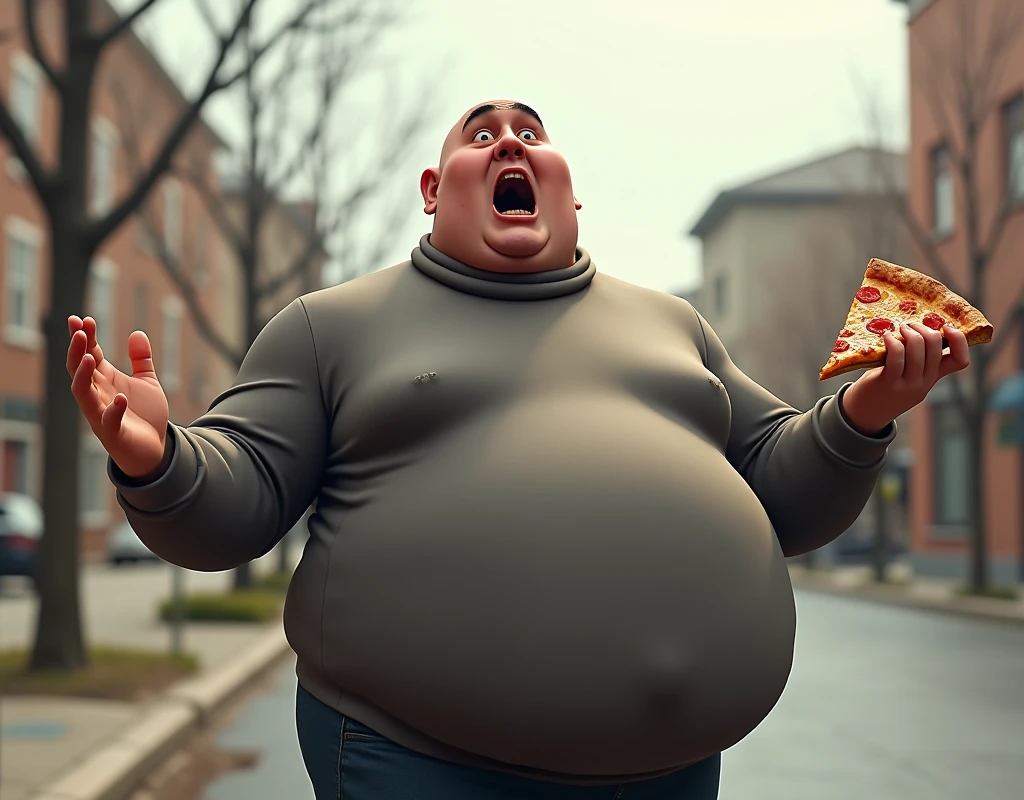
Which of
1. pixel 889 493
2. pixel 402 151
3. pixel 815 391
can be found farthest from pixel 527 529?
pixel 815 391

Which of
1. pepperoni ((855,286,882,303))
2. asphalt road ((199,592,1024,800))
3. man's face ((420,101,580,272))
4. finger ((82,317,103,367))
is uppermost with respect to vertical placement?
man's face ((420,101,580,272))

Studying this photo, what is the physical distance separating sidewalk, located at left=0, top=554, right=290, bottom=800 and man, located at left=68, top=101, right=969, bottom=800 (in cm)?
337

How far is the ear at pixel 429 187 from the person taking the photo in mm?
2887

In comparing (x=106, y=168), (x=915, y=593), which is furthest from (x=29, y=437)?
(x=915, y=593)

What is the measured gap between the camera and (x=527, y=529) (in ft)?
7.97

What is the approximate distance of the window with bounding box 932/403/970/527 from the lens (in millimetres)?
25891

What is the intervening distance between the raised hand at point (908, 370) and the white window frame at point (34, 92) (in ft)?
82.8

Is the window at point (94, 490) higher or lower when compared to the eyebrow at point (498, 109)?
lower

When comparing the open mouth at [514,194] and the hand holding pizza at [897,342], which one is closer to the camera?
the hand holding pizza at [897,342]

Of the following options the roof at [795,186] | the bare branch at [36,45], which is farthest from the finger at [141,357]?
the roof at [795,186]

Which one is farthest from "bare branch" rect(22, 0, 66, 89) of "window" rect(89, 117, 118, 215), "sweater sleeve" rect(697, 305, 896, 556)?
"window" rect(89, 117, 118, 215)

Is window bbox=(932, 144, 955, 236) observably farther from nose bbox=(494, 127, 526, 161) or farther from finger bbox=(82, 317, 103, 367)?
finger bbox=(82, 317, 103, 367)

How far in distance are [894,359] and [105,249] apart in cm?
3247

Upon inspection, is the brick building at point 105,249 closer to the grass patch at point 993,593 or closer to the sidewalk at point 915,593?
the sidewalk at point 915,593
